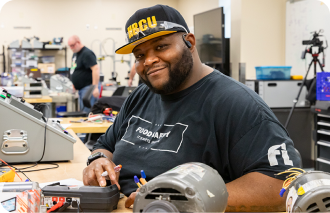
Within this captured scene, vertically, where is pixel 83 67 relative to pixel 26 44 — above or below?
below

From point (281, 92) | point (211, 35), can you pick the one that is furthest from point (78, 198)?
point (211, 35)

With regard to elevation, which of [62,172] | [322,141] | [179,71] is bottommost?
[322,141]

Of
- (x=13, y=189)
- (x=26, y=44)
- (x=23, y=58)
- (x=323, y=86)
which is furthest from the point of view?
(x=23, y=58)

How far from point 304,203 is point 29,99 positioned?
4586 millimetres

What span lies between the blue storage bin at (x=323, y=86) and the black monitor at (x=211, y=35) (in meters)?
2.02

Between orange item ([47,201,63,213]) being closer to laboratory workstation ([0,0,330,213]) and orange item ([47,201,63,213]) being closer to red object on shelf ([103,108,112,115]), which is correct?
laboratory workstation ([0,0,330,213])

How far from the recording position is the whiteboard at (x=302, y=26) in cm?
389

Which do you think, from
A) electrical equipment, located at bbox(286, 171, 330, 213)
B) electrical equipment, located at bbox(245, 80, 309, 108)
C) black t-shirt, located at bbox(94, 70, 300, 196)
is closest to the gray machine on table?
black t-shirt, located at bbox(94, 70, 300, 196)

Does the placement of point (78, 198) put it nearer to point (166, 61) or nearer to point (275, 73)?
point (166, 61)

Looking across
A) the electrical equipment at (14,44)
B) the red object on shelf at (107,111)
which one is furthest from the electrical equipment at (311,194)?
the electrical equipment at (14,44)

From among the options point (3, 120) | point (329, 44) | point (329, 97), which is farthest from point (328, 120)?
point (3, 120)

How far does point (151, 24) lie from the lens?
40.4 inches

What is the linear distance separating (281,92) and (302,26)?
47.7 inches

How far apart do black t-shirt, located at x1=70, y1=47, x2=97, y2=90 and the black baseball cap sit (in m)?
4.02
